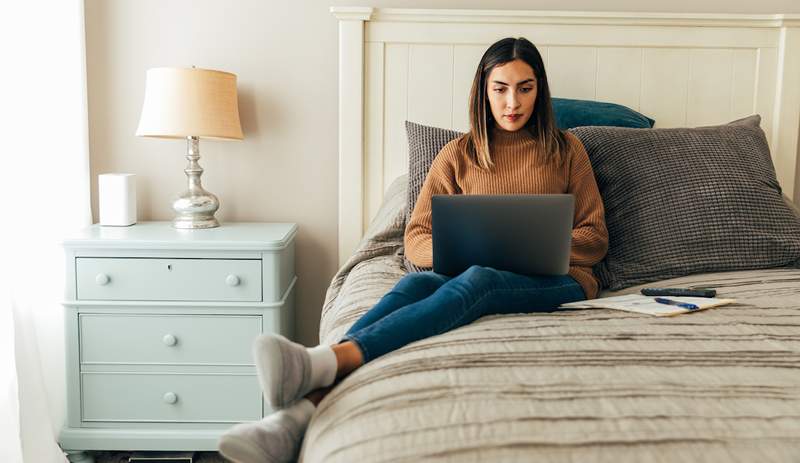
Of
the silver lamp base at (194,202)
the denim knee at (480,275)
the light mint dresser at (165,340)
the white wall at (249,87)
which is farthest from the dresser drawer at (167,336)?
the denim knee at (480,275)

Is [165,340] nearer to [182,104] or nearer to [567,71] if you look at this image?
[182,104]

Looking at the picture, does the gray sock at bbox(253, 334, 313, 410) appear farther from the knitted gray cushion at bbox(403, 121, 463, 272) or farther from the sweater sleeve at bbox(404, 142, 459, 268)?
the knitted gray cushion at bbox(403, 121, 463, 272)

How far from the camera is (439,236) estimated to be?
141 centimetres

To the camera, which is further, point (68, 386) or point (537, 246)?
point (68, 386)

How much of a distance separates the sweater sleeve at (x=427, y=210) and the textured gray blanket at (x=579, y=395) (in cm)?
40

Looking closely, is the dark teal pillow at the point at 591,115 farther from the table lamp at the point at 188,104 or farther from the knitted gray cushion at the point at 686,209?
the table lamp at the point at 188,104

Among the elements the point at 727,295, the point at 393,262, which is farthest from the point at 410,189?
the point at 727,295

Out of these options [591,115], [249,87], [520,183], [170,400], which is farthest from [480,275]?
[249,87]

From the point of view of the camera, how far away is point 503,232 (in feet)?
4.58

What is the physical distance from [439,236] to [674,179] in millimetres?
753

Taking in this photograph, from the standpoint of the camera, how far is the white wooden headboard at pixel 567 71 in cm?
236

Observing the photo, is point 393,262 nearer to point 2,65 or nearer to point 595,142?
point 595,142

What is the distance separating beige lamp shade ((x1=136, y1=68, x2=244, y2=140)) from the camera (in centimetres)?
216

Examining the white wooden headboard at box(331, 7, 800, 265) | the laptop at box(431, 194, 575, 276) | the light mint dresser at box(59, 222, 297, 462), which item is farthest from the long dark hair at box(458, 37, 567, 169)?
the light mint dresser at box(59, 222, 297, 462)
